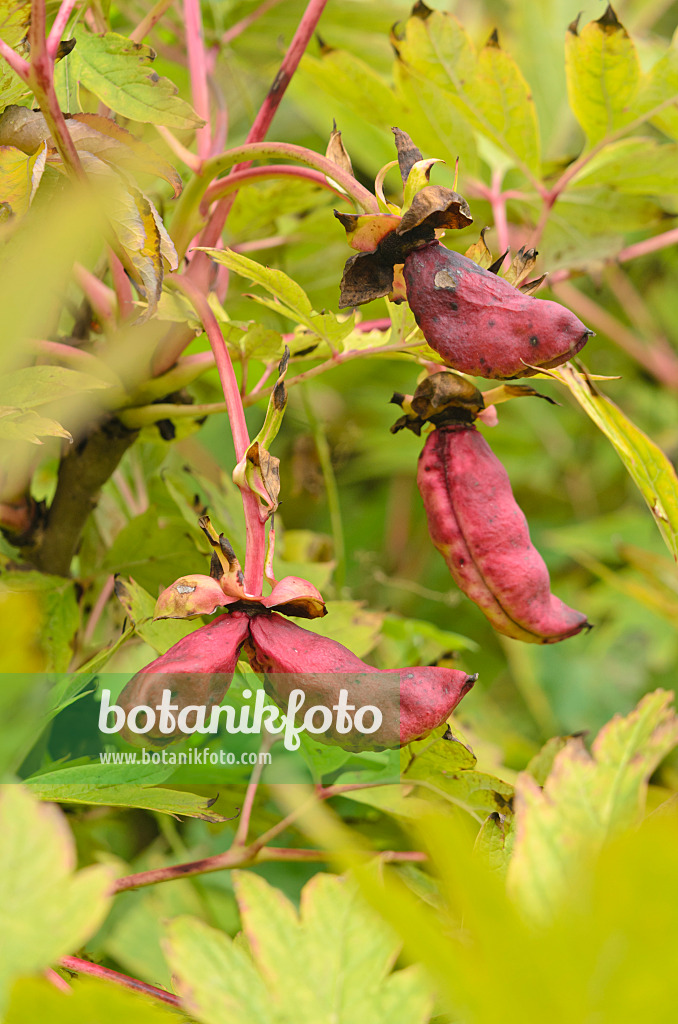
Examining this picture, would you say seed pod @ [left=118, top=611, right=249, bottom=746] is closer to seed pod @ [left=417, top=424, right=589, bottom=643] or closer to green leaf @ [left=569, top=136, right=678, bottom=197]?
seed pod @ [left=417, top=424, right=589, bottom=643]

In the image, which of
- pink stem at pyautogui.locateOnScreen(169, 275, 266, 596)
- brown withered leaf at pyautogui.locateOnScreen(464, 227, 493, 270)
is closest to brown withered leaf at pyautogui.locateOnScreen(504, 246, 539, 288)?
brown withered leaf at pyautogui.locateOnScreen(464, 227, 493, 270)

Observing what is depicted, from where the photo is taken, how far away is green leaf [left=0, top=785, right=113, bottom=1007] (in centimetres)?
20

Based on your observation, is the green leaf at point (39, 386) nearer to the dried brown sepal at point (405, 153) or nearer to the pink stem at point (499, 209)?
the dried brown sepal at point (405, 153)

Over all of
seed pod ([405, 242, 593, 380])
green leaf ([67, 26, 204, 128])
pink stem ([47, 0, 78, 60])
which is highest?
pink stem ([47, 0, 78, 60])

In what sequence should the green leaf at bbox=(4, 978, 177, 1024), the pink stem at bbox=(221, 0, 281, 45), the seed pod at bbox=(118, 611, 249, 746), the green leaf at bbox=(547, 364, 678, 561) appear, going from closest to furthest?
the green leaf at bbox=(4, 978, 177, 1024) → the seed pod at bbox=(118, 611, 249, 746) → the green leaf at bbox=(547, 364, 678, 561) → the pink stem at bbox=(221, 0, 281, 45)

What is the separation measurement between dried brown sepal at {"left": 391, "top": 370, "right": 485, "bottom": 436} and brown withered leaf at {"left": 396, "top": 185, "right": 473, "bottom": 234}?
0.08m

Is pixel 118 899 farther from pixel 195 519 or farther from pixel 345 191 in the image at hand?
pixel 345 191

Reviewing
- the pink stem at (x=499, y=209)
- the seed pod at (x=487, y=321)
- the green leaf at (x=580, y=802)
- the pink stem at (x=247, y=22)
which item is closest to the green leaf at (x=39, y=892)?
the green leaf at (x=580, y=802)

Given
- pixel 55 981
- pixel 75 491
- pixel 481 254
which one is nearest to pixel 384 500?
pixel 75 491

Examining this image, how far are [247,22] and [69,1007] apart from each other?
70 centimetres

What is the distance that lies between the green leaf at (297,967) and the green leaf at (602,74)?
20.3 inches

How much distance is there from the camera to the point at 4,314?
0.16m

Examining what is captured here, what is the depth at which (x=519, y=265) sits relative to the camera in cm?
34

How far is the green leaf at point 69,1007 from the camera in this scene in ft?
0.60
